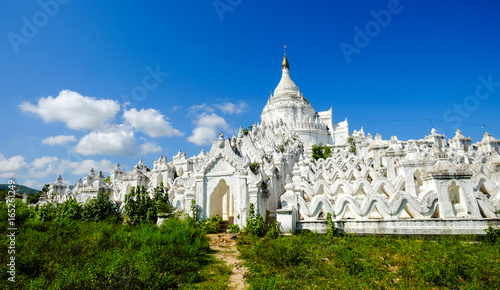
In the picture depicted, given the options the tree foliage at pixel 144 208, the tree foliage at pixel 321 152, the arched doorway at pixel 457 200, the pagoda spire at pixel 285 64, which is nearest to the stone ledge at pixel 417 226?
the arched doorway at pixel 457 200

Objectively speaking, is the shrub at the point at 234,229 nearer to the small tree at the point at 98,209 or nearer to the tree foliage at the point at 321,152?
the small tree at the point at 98,209

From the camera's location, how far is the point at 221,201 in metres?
16.5

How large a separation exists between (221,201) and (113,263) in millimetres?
10353

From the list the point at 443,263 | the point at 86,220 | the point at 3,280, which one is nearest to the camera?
the point at 3,280

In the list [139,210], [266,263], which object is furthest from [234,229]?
[139,210]

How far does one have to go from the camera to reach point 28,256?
276 inches

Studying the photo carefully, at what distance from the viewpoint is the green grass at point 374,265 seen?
5.61 m

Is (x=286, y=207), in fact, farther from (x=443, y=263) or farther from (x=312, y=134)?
(x=312, y=134)

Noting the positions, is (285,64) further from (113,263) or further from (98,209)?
(113,263)

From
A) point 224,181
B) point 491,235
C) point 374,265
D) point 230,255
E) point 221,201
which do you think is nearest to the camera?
point 374,265

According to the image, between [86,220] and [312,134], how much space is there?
44.9 m

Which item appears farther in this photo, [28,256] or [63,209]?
[63,209]

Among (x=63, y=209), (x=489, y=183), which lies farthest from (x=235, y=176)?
(x=489, y=183)

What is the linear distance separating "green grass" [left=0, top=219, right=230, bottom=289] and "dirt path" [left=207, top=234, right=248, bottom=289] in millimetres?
262
